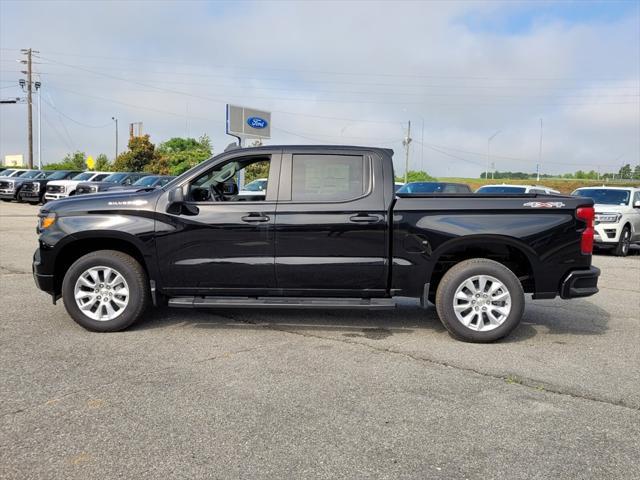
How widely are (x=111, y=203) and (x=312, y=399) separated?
3.07 meters

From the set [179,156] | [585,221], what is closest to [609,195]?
[585,221]

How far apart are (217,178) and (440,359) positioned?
3014mm

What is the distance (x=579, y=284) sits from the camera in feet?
18.1

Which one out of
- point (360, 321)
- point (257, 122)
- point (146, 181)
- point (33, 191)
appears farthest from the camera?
point (257, 122)

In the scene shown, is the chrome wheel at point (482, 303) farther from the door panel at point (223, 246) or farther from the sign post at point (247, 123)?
the sign post at point (247, 123)

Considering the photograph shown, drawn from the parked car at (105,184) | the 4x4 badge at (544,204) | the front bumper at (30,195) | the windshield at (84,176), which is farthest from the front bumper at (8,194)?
the 4x4 badge at (544,204)

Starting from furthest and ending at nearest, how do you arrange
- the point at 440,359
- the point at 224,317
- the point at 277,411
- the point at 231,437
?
the point at 224,317, the point at 440,359, the point at 277,411, the point at 231,437

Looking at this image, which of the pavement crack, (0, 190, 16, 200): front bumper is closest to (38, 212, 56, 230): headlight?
the pavement crack

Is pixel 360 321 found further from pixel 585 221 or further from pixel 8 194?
pixel 8 194

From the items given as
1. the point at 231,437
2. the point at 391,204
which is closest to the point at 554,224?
the point at 391,204

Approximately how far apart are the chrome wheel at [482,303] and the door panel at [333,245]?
79 cm

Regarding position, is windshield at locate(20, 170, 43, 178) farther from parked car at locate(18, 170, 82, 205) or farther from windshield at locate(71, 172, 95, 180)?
windshield at locate(71, 172, 95, 180)

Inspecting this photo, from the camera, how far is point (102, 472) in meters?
2.97

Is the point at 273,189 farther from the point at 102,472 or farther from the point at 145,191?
the point at 102,472
